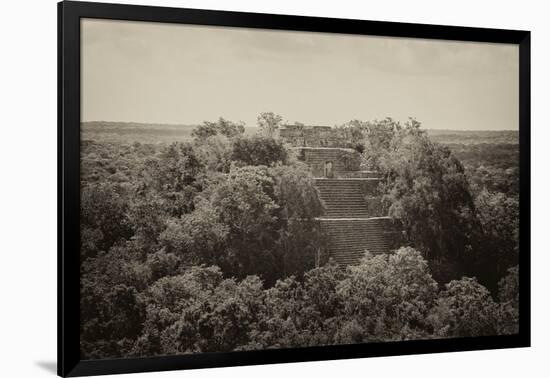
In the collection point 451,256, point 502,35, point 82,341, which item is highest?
point 502,35

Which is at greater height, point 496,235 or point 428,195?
point 428,195

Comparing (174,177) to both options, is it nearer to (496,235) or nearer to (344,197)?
(344,197)

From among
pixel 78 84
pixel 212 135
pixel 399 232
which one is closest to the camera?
pixel 78 84

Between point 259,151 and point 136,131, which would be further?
point 259,151

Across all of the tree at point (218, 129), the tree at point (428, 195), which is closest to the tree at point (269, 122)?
the tree at point (218, 129)

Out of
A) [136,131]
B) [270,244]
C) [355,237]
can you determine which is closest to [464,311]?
[355,237]

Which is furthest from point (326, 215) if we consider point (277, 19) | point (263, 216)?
point (277, 19)

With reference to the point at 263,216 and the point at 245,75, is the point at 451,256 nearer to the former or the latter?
the point at 263,216
